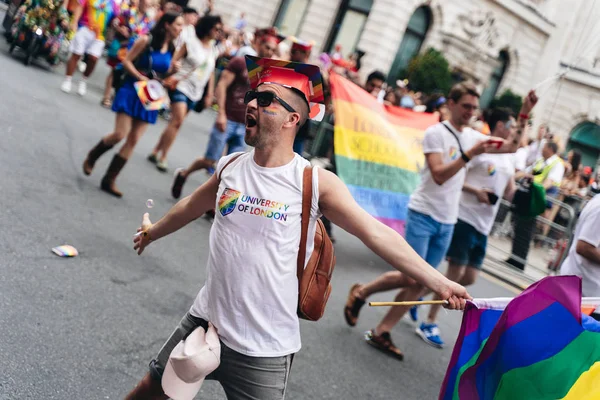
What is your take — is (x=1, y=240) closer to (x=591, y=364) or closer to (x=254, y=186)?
(x=254, y=186)

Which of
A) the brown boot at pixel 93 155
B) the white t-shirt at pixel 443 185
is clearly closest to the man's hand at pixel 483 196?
the white t-shirt at pixel 443 185

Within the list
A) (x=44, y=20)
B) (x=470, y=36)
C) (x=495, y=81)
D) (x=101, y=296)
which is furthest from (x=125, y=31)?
(x=495, y=81)

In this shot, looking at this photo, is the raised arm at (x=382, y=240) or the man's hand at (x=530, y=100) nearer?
the raised arm at (x=382, y=240)

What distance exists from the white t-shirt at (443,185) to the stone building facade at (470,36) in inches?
785

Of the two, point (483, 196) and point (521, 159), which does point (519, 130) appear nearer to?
point (483, 196)

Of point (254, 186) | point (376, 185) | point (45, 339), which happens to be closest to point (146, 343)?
point (45, 339)

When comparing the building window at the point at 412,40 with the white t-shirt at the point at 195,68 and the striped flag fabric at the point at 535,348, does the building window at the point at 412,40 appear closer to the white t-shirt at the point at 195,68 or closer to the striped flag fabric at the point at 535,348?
the white t-shirt at the point at 195,68

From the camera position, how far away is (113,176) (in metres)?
6.94

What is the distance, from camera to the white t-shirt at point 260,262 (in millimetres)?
2570

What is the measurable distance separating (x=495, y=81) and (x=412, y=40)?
6014mm

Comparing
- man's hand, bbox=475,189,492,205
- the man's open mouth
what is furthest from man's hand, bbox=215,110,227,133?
the man's open mouth

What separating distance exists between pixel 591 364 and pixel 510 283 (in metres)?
8.17

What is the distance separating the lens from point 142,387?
109 inches

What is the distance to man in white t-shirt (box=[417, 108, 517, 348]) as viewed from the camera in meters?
5.87
